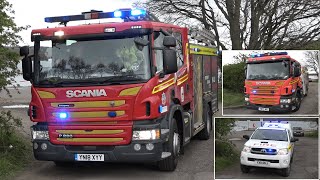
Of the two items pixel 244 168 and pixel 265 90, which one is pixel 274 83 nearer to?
pixel 265 90

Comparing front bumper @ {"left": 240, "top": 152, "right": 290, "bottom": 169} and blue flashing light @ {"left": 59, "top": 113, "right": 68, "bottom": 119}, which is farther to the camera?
blue flashing light @ {"left": 59, "top": 113, "right": 68, "bottom": 119}

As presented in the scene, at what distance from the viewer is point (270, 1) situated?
19172 millimetres

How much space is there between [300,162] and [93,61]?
3.89m

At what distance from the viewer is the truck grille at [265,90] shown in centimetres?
527

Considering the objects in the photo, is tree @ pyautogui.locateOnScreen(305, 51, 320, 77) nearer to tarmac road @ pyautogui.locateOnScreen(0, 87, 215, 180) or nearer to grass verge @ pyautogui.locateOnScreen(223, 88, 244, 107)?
grass verge @ pyautogui.locateOnScreen(223, 88, 244, 107)

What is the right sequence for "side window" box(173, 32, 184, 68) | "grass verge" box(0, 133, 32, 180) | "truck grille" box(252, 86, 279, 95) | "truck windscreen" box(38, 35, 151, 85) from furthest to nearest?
"side window" box(173, 32, 184, 68) < "grass verge" box(0, 133, 32, 180) < "truck windscreen" box(38, 35, 151, 85) < "truck grille" box(252, 86, 279, 95)

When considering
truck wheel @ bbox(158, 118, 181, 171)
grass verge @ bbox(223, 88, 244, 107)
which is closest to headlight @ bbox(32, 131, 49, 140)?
truck wheel @ bbox(158, 118, 181, 171)

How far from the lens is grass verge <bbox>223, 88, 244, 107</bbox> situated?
5.17 m

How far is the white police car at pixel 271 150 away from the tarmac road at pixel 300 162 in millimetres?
53

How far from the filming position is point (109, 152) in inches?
287

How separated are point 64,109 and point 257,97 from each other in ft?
11.6

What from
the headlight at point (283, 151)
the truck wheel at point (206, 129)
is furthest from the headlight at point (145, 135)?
the truck wheel at point (206, 129)

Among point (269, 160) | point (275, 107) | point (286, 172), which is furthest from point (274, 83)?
point (286, 172)

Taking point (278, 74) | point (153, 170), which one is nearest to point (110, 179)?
point (153, 170)
